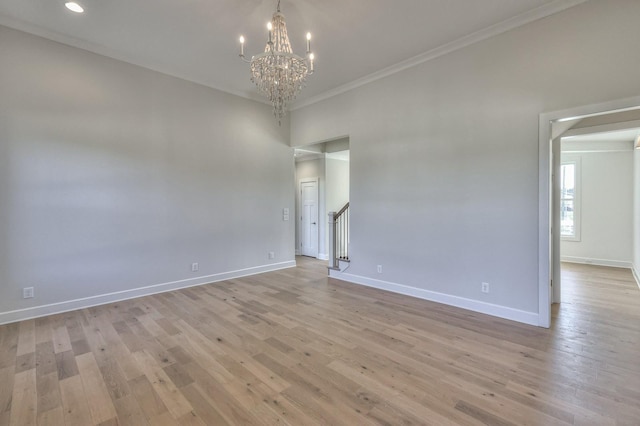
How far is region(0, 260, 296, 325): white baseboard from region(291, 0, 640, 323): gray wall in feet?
7.85

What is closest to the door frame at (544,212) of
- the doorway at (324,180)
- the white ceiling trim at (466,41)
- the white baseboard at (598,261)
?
the white ceiling trim at (466,41)

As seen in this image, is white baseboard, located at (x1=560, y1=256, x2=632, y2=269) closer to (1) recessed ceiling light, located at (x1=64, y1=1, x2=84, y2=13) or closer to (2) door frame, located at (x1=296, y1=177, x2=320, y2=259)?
(2) door frame, located at (x1=296, y1=177, x2=320, y2=259)

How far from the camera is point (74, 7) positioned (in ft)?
10.2

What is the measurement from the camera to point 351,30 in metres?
3.54

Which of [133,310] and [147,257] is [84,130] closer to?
[147,257]

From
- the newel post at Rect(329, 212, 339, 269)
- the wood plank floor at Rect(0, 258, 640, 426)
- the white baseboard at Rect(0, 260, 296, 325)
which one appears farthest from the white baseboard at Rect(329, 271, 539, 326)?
the white baseboard at Rect(0, 260, 296, 325)

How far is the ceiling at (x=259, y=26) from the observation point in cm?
308

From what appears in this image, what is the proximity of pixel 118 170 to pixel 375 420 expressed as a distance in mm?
4467

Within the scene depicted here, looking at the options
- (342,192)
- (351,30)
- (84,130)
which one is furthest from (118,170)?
(342,192)

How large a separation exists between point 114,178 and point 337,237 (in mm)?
3953

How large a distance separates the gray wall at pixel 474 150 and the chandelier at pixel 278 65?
205cm

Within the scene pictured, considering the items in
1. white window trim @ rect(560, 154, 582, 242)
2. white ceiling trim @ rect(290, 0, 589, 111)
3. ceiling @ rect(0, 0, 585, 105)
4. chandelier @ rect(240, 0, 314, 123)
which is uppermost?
ceiling @ rect(0, 0, 585, 105)

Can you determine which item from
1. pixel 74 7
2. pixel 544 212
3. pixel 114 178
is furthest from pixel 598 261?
pixel 74 7

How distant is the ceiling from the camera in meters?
3.08
